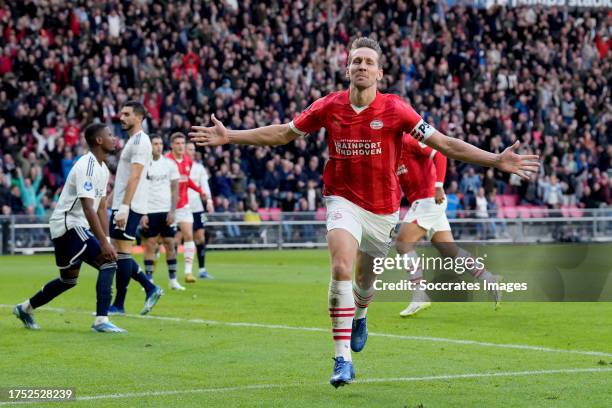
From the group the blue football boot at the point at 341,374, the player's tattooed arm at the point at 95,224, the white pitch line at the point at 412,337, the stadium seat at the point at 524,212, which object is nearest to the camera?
the blue football boot at the point at 341,374

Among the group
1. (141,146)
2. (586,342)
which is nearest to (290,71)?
(141,146)

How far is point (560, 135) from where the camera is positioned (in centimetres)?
3966

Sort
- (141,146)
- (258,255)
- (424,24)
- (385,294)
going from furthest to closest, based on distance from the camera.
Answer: (424,24) < (258,255) < (385,294) < (141,146)

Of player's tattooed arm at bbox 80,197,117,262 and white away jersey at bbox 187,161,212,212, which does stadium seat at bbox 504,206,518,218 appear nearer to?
white away jersey at bbox 187,161,212,212

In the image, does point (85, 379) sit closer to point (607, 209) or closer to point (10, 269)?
point (10, 269)

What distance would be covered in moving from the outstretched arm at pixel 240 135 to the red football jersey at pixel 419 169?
5.53 meters

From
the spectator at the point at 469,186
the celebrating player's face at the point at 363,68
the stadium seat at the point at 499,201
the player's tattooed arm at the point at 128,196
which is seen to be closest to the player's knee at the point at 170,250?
the player's tattooed arm at the point at 128,196

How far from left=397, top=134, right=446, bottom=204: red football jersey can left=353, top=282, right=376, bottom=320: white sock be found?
15.4 ft

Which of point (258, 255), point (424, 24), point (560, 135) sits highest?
point (424, 24)

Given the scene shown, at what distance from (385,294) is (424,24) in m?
25.8

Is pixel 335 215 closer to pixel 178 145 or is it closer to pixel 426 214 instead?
pixel 426 214

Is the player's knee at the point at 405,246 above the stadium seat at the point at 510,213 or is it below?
above

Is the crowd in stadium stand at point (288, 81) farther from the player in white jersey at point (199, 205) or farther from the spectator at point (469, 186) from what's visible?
the player in white jersey at point (199, 205)

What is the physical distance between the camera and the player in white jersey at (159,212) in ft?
61.1
